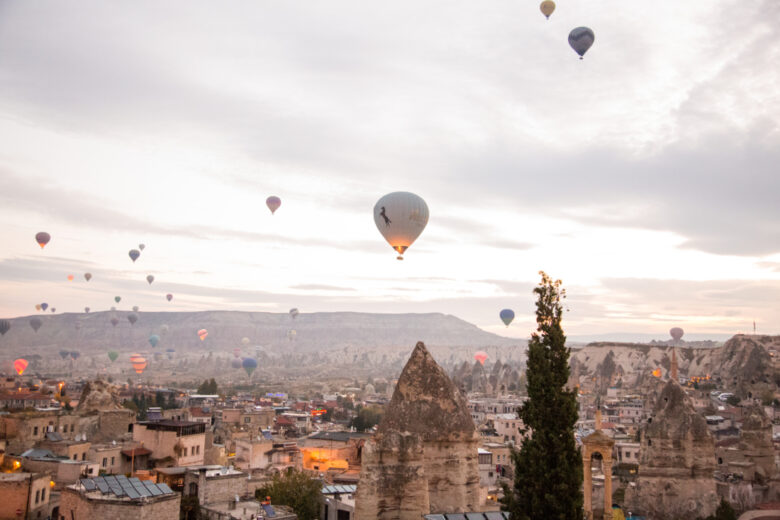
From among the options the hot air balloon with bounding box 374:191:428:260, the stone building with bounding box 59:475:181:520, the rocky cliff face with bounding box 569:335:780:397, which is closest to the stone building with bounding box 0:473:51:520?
the stone building with bounding box 59:475:181:520

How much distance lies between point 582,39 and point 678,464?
2963cm

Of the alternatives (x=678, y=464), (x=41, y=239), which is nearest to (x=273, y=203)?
(x=41, y=239)

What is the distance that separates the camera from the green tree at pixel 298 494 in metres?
35.0

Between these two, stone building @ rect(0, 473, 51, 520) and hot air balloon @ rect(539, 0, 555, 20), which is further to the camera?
hot air balloon @ rect(539, 0, 555, 20)

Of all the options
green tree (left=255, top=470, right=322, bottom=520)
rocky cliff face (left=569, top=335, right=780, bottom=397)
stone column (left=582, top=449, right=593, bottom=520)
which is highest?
rocky cliff face (left=569, top=335, right=780, bottom=397)

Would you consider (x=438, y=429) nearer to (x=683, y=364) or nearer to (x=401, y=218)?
(x=401, y=218)

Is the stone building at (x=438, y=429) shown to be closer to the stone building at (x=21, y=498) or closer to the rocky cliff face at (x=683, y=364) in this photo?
the stone building at (x=21, y=498)

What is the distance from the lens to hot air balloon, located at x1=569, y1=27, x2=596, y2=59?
50031mm

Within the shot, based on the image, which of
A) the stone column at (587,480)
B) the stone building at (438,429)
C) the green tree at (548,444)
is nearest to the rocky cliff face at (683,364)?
the stone column at (587,480)

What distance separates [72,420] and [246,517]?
25.9m

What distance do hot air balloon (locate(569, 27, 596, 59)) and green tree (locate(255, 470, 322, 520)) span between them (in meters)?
33.9

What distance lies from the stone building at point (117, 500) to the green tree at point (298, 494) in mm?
8074

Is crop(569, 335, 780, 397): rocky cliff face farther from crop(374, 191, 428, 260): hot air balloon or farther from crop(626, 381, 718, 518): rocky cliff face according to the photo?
crop(626, 381, 718, 518): rocky cliff face

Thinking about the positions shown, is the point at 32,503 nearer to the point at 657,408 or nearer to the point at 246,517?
the point at 246,517
